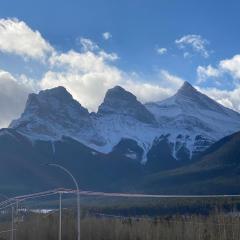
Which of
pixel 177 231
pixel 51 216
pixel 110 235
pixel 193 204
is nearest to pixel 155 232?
pixel 177 231

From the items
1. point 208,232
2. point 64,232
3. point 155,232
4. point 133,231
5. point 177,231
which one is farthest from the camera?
point 64,232

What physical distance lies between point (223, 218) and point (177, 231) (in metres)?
14.9

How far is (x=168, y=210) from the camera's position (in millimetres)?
194625

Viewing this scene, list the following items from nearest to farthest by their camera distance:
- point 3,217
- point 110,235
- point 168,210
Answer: point 110,235, point 3,217, point 168,210

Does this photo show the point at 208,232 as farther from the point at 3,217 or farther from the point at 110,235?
the point at 3,217

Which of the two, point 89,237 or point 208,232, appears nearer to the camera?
point 208,232

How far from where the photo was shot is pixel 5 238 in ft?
412

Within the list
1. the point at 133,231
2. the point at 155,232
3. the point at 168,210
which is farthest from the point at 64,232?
the point at 168,210

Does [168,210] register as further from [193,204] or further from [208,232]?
[208,232]

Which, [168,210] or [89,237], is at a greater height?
[168,210]

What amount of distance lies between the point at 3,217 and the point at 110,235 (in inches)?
2539

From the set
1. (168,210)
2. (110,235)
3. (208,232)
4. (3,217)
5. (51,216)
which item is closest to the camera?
(208,232)

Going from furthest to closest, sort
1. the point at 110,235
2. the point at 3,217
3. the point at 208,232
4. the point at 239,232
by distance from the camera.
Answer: the point at 3,217 → the point at 110,235 → the point at 208,232 → the point at 239,232

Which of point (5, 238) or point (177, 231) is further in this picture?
point (5, 238)
